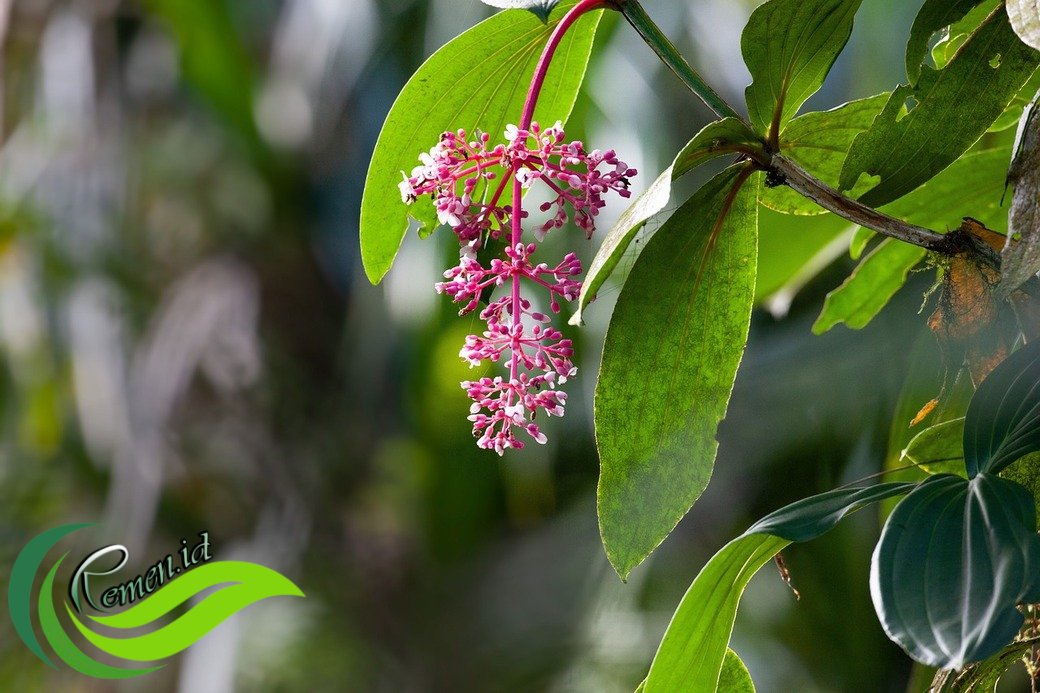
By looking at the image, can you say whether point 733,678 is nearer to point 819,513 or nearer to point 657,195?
point 819,513

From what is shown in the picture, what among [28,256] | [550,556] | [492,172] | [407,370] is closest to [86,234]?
[28,256]

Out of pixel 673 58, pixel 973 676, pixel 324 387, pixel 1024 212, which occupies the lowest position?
pixel 973 676

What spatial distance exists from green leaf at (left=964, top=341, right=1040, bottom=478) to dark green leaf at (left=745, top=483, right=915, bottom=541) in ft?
0.08

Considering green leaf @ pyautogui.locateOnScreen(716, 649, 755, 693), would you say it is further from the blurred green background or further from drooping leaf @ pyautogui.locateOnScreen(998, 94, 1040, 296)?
the blurred green background

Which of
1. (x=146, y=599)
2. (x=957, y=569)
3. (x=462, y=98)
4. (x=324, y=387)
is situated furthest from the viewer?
(x=324, y=387)

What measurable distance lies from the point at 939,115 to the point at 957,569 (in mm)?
174

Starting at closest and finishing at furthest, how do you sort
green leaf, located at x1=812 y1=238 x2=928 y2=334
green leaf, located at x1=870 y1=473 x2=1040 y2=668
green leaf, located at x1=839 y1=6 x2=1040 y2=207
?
green leaf, located at x1=870 y1=473 x2=1040 y2=668 → green leaf, located at x1=839 y1=6 x2=1040 y2=207 → green leaf, located at x1=812 y1=238 x2=928 y2=334

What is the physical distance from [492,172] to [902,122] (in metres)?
0.15

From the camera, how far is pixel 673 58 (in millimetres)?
315

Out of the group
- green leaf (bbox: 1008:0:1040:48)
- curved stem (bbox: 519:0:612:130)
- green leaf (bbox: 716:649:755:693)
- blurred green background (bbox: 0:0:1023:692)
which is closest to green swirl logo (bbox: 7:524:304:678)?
blurred green background (bbox: 0:0:1023:692)

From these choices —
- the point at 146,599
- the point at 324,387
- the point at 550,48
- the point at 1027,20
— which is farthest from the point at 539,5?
the point at 324,387

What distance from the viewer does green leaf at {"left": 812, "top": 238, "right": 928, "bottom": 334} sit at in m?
0.46

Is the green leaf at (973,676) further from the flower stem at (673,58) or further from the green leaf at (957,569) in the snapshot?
the flower stem at (673,58)

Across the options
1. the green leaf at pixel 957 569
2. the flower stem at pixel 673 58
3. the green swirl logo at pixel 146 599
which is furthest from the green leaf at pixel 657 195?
the green swirl logo at pixel 146 599
